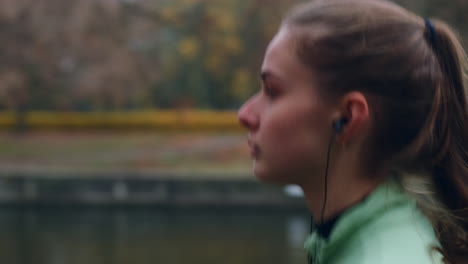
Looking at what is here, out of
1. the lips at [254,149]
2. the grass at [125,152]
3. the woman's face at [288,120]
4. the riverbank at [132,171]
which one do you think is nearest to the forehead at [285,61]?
the woman's face at [288,120]

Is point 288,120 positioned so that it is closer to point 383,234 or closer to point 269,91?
point 269,91

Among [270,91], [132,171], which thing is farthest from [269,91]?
[132,171]

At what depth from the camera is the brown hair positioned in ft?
3.44

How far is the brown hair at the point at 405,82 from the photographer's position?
1048mm

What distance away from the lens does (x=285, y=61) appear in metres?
1.07

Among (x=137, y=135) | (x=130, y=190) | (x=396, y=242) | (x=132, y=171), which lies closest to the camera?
(x=396, y=242)

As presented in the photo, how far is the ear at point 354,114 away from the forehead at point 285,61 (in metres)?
0.07

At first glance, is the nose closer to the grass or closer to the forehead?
the forehead

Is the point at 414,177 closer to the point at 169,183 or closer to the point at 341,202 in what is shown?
the point at 341,202

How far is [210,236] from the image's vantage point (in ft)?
35.9

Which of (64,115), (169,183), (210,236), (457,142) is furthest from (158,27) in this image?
(457,142)

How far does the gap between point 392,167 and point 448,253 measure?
0.16 metres

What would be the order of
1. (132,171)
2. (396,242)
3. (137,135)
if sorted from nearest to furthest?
(396,242), (132,171), (137,135)

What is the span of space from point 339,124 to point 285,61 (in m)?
0.13
